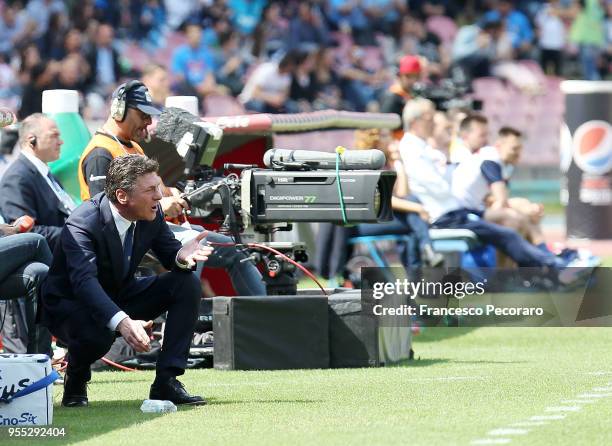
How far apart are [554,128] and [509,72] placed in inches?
58.9

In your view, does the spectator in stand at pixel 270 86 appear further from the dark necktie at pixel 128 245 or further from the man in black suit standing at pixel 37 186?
the dark necktie at pixel 128 245

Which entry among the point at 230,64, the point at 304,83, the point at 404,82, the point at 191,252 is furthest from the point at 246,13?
the point at 191,252

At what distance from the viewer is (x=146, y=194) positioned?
7.53m

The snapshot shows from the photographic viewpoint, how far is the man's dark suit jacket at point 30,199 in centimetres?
943

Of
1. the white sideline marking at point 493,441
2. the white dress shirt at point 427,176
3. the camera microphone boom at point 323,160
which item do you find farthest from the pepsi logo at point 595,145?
the white sideline marking at point 493,441

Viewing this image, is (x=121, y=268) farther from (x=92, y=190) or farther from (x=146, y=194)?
(x=92, y=190)

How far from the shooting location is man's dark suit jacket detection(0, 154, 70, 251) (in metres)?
9.43

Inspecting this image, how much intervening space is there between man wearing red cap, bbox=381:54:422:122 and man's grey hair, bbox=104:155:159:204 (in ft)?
24.5

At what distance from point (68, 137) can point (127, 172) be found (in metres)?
3.94

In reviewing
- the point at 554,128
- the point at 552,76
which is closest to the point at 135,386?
the point at 554,128

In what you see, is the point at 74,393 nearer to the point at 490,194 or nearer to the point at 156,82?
the point at 156,82

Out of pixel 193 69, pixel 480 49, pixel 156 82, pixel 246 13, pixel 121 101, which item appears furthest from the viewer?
pixel 480 49
